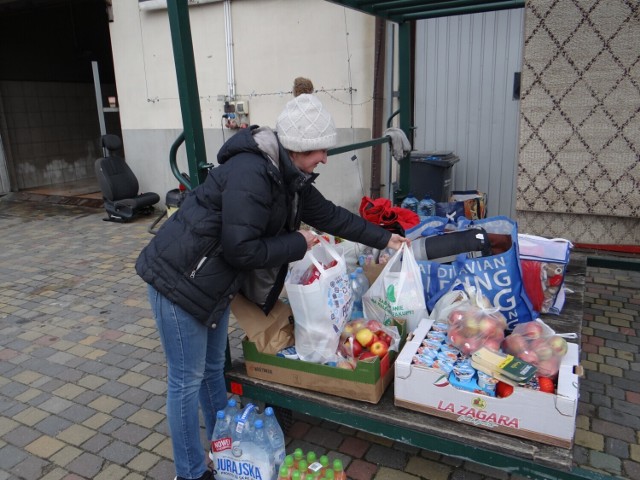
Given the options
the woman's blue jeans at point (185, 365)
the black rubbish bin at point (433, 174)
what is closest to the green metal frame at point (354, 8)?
the woman's blue jeans at point (185, 365)

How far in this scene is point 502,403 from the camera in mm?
2072

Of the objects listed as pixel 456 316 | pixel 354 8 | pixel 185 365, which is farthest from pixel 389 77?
pixel 185 365

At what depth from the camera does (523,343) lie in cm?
231

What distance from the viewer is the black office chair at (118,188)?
8141 mm

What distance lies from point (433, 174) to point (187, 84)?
408 cm

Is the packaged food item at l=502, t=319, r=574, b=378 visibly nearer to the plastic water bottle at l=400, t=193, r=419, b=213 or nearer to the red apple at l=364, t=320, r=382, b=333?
the red apple at l=364, t=320, r=382, b=333

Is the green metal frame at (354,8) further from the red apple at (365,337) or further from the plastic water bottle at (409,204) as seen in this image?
the red apple at (365,337)

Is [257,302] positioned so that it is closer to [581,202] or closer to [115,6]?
[581,202]

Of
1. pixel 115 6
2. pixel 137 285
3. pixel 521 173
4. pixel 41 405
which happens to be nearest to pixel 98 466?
pixel 41 405

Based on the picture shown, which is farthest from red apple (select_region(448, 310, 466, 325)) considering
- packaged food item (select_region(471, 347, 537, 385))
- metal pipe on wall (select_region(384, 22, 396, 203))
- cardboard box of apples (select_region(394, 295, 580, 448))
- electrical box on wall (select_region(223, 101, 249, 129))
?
electrical box on wall (select_region(223, 101, 249, 129))

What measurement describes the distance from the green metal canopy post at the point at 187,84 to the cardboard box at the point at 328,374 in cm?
92

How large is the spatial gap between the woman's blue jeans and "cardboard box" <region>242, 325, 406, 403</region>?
0.19 meters

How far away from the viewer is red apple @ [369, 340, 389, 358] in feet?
8.13

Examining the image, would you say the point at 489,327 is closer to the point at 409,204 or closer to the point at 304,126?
the point at 304,126
